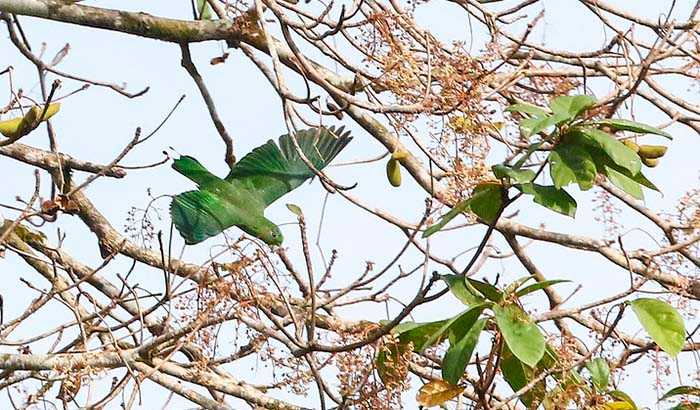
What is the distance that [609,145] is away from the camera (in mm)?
1375

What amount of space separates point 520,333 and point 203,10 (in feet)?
3.98

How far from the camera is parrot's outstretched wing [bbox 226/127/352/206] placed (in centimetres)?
206

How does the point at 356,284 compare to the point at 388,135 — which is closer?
the point at 356,284

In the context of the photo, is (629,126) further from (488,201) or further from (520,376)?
(520,376)

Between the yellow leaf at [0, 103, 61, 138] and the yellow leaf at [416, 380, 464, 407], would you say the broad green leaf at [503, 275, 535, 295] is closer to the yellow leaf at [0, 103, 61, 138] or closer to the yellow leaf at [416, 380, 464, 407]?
the yellow leaf at [416, 380, 464, 407]

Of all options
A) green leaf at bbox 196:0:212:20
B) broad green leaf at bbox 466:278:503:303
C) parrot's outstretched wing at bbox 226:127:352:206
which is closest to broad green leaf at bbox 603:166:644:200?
broad green leaf at bbox 466:278:503:303

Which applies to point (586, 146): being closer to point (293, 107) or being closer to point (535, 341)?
point (535, 341)

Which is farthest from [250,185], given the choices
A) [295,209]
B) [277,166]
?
[295,209]

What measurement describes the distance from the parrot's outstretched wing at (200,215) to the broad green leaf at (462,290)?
1.73 ft

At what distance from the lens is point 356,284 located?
189 centimetres

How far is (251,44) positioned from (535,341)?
1112mm

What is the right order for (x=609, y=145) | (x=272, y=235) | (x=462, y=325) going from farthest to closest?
(x=272, y=235)
(x=462, y=325)
(x=609, y=145)

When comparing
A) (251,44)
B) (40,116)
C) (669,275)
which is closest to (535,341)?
(669,275)

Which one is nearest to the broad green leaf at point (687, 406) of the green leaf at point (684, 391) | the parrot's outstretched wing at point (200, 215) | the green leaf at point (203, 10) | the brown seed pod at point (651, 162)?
the green leaf at point (684, 391)
